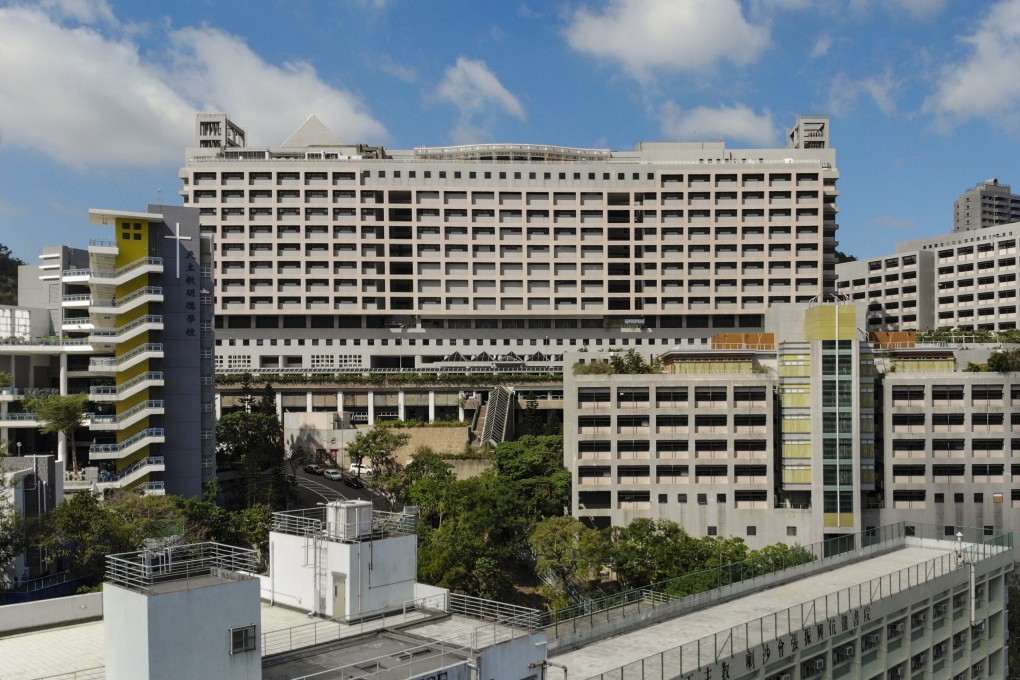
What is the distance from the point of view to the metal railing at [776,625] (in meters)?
30.6

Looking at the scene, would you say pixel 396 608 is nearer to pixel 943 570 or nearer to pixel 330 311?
pixel 943 570

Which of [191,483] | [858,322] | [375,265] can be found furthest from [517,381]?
[191,483]

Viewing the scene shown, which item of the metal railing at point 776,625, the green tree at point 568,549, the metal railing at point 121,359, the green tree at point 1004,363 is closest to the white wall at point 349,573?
the metal railing at point 776,625

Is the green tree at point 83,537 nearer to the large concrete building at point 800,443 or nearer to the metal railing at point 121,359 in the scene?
the metal railing at point 121,359

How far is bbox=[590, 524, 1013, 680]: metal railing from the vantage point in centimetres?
3058

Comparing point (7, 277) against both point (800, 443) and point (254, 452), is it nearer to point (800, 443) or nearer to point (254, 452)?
point (254, 452)

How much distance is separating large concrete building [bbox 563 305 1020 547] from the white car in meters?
26.1

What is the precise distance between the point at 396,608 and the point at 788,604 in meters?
20.2

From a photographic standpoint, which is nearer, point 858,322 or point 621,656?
point 621,656

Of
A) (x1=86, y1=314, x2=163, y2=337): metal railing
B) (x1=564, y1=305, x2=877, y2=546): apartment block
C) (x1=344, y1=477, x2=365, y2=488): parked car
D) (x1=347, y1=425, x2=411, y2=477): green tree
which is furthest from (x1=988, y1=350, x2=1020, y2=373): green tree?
(x1=86, y1=314, x2=163, y2=337): metal railing

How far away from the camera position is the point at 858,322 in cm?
7975

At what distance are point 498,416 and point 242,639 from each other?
271 feet

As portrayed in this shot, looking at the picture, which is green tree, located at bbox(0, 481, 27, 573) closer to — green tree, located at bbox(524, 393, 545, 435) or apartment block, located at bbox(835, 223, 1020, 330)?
green tree, located at bbox(524, 393, 545, 435)

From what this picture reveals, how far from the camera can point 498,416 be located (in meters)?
105
